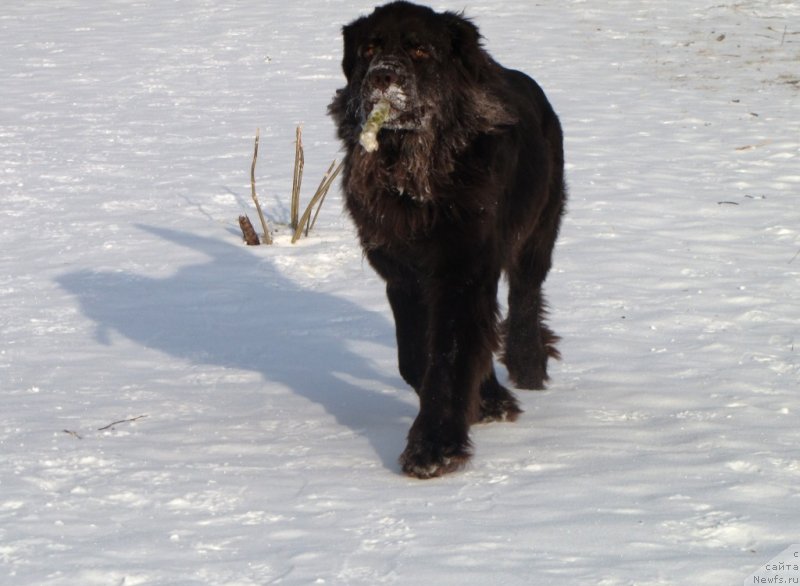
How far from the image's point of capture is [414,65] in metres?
4.38

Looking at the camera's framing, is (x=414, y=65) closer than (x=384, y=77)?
No

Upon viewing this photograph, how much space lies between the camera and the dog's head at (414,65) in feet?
14.1

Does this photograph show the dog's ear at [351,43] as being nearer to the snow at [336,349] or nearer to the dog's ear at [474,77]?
the dog's ear at [474,77]

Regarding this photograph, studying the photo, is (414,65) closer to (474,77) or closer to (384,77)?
(384,77)

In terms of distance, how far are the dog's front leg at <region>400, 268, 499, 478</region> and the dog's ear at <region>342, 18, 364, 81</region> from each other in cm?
96

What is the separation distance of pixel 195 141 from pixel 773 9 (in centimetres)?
947

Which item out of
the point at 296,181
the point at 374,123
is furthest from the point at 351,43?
the point at 296,181

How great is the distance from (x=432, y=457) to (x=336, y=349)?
2.27m

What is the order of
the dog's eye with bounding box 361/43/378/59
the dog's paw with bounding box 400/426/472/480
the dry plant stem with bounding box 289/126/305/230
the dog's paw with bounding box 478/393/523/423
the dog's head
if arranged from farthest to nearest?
the dry plant stem with bounding box 289/126/305/230 → the dog's paw with bounding box 478/393/523/423 → the dog's eye with bounding box 361/43/378/59 → the dog's head → the dog's paw with bounding box 400/426/472/480

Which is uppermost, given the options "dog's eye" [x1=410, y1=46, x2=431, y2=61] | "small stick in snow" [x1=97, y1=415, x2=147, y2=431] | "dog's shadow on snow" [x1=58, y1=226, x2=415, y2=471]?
"dog's eye" [x1=410, y1=46, x2=431, y2=61]

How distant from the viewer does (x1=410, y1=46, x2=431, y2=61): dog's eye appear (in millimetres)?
4383

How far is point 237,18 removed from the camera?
1716 centimetres

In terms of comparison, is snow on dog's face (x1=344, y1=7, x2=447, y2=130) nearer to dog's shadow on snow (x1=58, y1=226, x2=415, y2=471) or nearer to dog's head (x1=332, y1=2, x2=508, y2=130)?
dog's head (x1=332, y1=2, x2=508, y2=130)

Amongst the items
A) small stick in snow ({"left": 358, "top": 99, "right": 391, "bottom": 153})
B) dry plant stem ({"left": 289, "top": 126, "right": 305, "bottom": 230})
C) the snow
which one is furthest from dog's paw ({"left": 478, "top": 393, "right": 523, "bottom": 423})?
dry plant stem ({"left": 289, "top": 126, "right": 305, "bottom": 230})
